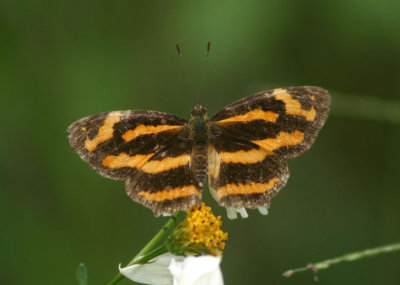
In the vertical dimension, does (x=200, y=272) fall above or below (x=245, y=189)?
below

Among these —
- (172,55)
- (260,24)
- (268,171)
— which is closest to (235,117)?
(268,171)

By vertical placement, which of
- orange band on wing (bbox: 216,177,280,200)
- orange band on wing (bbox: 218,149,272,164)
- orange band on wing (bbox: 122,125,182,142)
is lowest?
orange band on wing (bbox: 216,177,280,200)

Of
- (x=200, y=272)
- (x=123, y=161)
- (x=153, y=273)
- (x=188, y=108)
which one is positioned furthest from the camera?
(x=188, y=108)

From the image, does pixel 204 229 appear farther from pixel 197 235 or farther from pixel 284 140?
pixel 284 140

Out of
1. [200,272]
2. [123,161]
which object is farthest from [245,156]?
[200,272]

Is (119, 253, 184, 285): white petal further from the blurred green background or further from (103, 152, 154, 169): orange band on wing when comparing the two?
the blurred green background

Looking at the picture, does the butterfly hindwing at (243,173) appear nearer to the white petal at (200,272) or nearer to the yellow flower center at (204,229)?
the yellow flower center at (204,229)

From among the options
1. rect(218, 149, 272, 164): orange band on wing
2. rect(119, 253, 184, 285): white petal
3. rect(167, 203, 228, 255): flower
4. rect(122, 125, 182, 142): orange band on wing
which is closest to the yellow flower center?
rect(167, 203, 228, 255): flower
